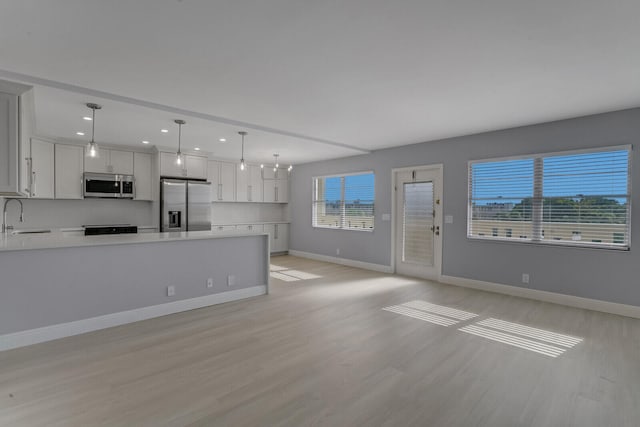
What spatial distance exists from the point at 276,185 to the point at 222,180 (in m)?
1.54

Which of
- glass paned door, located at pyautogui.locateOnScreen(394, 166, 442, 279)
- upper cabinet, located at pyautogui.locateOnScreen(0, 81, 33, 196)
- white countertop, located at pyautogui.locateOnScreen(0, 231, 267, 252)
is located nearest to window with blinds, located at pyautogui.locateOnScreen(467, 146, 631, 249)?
glass paned door, located at pyautogui.locateOnScreen(394, 166, 442, 279)

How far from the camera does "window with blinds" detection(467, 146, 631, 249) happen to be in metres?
4.04

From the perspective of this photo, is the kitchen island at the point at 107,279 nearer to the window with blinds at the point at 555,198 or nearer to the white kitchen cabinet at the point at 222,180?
the white kitchen cabinet at the point at 222,180

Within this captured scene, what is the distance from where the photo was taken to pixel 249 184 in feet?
26.9

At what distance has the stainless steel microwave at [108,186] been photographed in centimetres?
574

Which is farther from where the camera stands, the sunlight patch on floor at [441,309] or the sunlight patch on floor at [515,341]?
the sunlight patch on floor at [441,309]

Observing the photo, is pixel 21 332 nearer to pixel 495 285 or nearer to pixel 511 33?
pixel 511 33

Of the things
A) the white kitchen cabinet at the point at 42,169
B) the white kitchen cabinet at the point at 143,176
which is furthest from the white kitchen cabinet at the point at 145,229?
the white kitchen cabinet at the point at 42,169

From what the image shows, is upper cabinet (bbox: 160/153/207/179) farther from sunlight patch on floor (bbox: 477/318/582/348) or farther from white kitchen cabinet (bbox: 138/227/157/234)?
Result: sunlight patch on floor (bbox: 477/318/582/348)

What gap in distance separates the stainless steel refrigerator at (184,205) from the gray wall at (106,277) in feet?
8.28

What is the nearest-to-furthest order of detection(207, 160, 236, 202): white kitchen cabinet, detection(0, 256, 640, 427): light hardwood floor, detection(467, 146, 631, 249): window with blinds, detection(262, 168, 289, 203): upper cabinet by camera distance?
1. detection(0, 256, 640, 427): light hardwood floor
2. detection(467, 146, 631, 249): window with blinds
3. detection(207, 160, 236, 202): white kitchen cabinet
4. detection(262, 168, 289, 203): upper cabinet

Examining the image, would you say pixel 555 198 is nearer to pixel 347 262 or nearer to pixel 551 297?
pixel 551 297

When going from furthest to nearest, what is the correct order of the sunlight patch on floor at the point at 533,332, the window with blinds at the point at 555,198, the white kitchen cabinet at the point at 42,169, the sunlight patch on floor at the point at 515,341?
1. the white kitchen cabinet at the point at 42,169
2. the window with blinds at the point at 555,198
3. the sunlight patch on floor at the point at 533,332
4. the sunlight patch on floor at the point at 515,341

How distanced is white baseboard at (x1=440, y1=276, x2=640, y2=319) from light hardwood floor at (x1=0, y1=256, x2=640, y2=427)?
0.91 ft
